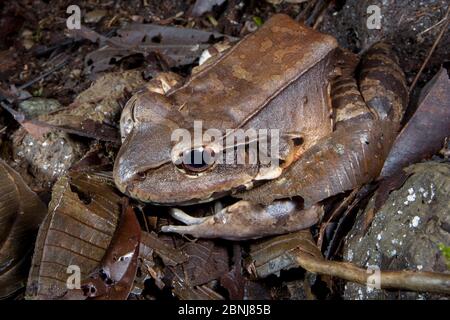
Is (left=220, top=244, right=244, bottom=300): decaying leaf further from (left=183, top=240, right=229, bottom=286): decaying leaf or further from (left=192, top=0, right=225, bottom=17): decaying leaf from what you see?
(left=192, top=0, right=225, bottom=17): decaying leaf

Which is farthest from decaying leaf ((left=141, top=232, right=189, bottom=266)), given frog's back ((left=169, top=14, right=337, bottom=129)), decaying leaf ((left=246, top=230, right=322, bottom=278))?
frog's back ((left=169, top=14, right=337, bottom=129))

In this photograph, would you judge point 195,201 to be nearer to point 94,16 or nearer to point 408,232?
point 408,232

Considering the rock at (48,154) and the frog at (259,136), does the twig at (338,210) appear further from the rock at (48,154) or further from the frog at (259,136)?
the rock at (48,154)

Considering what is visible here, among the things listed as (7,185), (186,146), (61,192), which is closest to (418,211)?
(186,146)

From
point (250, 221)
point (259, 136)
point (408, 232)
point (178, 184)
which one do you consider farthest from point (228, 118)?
point (408, 232)

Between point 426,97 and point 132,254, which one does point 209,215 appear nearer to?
point 132,254

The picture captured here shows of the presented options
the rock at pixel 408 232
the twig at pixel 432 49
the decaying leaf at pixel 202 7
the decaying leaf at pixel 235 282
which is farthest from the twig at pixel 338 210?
the decaying leaf at pixel 202 7
